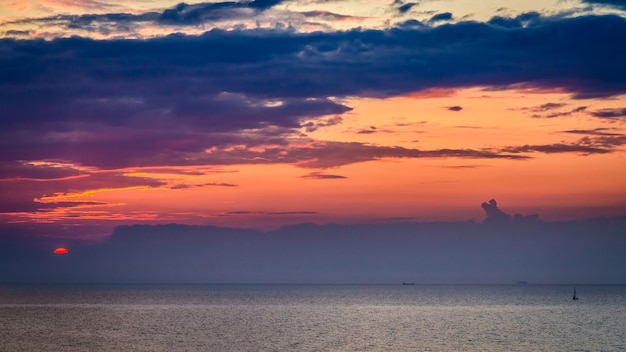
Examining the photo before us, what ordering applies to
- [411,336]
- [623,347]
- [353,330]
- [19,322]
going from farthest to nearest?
1. [19,322]
2. [353,330]
3. [411,336]
4. [623,347]

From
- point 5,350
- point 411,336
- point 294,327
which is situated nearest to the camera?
point 5,350

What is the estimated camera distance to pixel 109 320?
17212 cm

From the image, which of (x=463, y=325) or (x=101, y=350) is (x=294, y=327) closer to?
(x=463, y=325)

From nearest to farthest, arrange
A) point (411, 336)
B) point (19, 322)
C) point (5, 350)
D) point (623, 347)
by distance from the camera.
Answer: point (5, 350), point (623, 347), point (411, 336), point (19, 322)

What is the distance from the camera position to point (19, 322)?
535ft

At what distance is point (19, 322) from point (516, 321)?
9791 centimetres

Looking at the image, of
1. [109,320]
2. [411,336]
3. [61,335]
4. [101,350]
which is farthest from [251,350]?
[109,320]

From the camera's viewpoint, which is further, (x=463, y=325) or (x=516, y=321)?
(x=516, y=321)

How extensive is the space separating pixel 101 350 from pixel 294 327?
47.5 metres

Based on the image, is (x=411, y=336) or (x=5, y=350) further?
(x=411, y=336)

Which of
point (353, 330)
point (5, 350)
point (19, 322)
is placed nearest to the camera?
point (5, 350)

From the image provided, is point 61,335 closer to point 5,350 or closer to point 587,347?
point 5,350

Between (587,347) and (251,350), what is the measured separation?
44.7m

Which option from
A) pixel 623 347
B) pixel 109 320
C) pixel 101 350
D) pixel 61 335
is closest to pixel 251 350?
pixel 101 350
